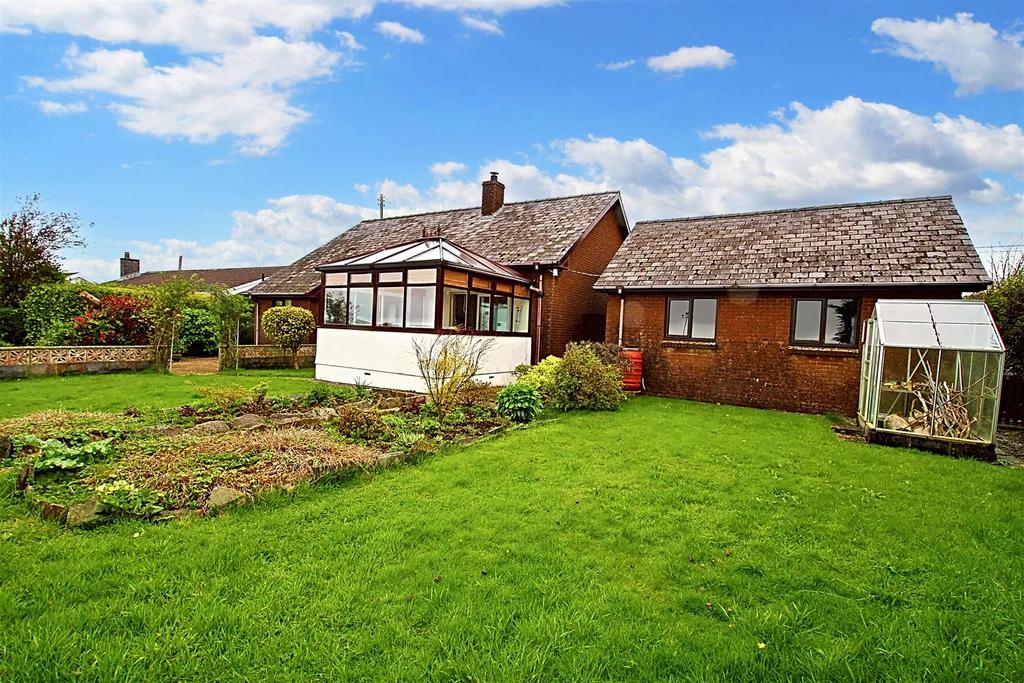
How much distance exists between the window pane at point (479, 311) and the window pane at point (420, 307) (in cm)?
136

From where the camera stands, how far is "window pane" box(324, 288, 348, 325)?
47.2 ft

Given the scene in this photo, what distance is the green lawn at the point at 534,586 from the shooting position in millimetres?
2684

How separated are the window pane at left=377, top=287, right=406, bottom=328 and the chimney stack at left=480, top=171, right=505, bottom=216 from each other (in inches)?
354

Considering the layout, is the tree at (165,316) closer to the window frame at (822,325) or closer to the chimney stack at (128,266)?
the window frame at (822,325)

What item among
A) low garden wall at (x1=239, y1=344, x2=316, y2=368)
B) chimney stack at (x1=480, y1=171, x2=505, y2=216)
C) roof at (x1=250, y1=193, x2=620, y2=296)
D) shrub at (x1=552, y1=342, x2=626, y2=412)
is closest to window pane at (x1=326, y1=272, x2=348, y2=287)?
roof at (x1=250, y1=193, x2=620, y2=296)

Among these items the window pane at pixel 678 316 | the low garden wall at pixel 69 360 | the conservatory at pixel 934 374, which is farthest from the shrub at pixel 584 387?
the low garden wall at pixel 69 360

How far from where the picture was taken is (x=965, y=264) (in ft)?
35.8

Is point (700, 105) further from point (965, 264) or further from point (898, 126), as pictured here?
point (965, 264)

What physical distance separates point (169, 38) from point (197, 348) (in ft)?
46.7

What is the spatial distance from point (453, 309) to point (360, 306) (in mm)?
2784

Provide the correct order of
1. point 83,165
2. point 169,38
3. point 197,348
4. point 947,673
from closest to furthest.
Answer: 1. point 947,673
2. point 169,38
3. point 83,165
4. point 197,348

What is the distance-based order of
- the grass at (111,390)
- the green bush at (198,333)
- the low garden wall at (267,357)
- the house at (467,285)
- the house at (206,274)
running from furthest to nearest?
the house at (206,274) < the green bush at (198,333) < the low garden wall at (267,357) < the house at (467,285) < the grass at (111,390)

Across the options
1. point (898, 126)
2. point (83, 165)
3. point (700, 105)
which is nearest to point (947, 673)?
point (898, 126)

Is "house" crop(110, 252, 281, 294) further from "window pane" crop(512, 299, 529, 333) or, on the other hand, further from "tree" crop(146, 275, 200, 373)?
"window pane" crop(512, 299, 529, 333)
